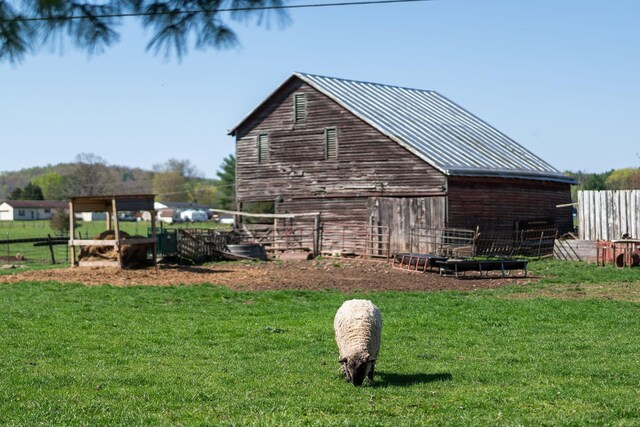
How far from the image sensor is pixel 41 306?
72.3 ft

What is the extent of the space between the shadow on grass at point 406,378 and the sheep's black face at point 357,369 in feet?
0.97

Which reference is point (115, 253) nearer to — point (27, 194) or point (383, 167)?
point (383, 167)

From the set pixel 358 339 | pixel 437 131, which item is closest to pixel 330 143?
pixel 437 131

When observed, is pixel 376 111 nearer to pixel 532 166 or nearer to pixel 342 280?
pixel 532 166

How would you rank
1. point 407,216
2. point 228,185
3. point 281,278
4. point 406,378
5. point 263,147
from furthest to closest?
point 228,185, point 263,147, point 407,216, point 281,278, point 406,378

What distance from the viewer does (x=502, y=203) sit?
42.3 meters

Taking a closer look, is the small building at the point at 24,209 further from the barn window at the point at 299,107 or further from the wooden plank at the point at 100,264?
the wooden plank at the point at 100,264

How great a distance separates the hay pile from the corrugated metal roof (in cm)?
1320

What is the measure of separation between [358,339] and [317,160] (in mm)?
31849

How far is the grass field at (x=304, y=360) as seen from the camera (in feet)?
34.4

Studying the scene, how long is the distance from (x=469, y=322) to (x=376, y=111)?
26446 millimetres

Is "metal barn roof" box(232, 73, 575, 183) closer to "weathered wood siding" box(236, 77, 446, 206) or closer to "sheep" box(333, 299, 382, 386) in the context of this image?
"weathered wood siding" box(236, 77, 446, 206)

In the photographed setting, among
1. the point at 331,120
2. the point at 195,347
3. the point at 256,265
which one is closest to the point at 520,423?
the point at 195,347

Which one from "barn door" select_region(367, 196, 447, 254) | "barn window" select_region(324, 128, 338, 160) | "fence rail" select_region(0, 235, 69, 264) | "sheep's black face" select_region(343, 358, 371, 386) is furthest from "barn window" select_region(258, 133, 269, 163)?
"sheep's black face" select_region(343, 358, 371, 386)
